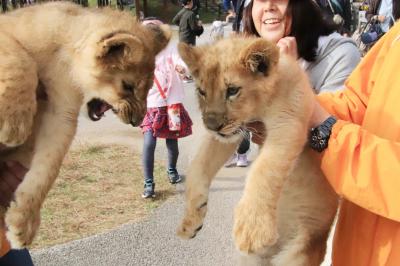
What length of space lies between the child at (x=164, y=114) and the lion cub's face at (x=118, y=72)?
3696mm

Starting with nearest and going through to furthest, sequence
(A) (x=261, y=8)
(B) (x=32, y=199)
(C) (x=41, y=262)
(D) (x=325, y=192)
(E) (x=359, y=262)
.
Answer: (B) (x=32, y=199), (E) (x=359, y=262), (D) (x=325, y=192), (A) (x=261, y=8), (C) (x=41, y=262)

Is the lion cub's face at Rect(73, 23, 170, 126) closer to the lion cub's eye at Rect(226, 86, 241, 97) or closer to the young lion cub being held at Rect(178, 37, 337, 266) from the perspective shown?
the young lion cub being held at Rect(178, 37, 337, 266)

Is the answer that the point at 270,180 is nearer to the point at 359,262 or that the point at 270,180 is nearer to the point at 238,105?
the point at 238,105

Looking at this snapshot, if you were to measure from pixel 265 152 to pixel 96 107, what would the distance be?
802 millimetres

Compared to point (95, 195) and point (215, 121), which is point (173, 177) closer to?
point (95, 195)

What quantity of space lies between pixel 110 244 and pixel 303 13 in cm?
327

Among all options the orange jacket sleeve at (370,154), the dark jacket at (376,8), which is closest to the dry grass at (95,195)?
the orange jacket sleeve at (370,154)

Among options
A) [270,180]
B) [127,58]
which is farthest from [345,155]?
[127,58]

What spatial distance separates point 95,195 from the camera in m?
6.47

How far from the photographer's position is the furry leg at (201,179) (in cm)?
246

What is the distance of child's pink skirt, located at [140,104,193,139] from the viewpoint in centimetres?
653

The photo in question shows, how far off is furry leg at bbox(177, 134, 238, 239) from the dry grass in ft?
10.5

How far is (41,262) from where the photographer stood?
4.95m

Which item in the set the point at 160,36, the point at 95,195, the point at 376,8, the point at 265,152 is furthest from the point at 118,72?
the point at 376,8
